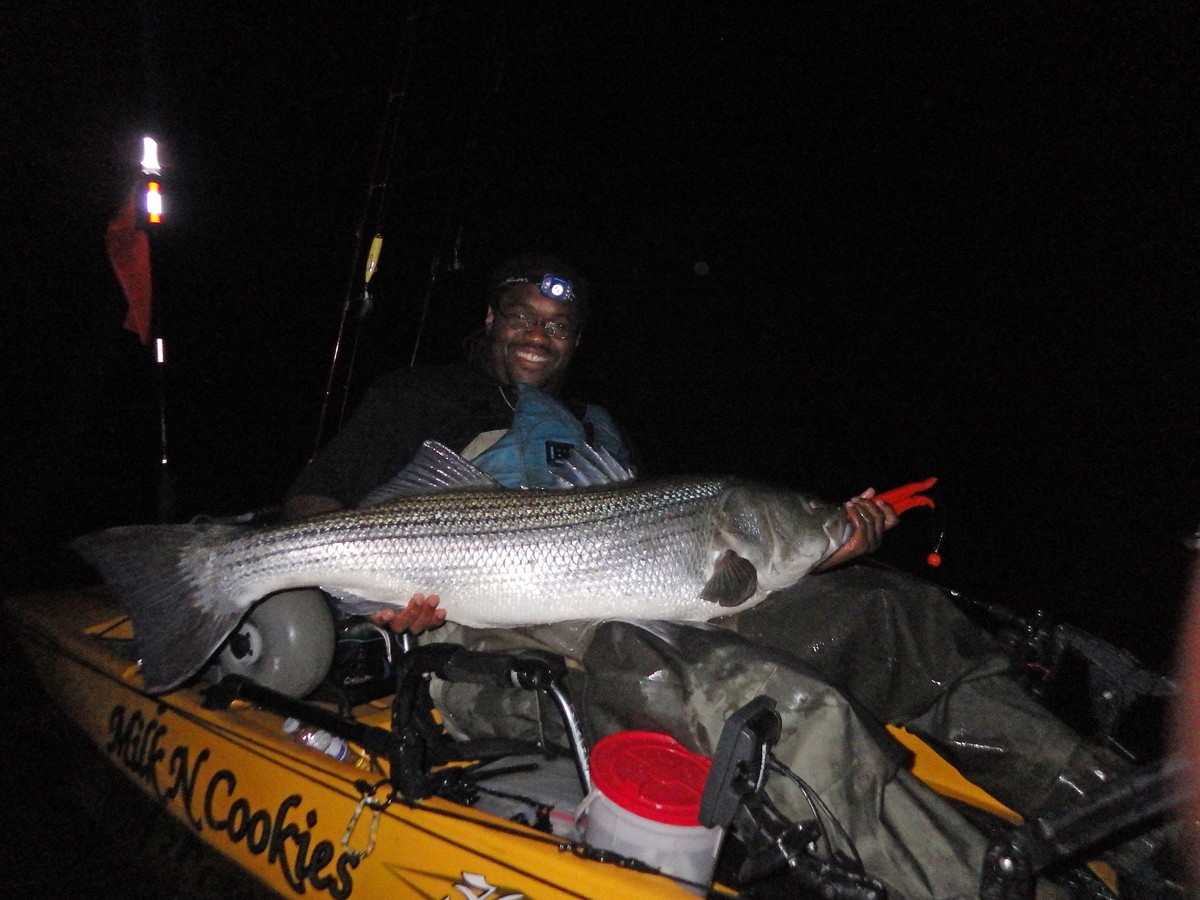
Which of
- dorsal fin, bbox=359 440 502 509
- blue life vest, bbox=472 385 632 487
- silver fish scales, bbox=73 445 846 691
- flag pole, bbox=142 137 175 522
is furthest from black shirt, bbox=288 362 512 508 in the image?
flag pole, bbox=142 137 175 522

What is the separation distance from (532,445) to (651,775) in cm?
181

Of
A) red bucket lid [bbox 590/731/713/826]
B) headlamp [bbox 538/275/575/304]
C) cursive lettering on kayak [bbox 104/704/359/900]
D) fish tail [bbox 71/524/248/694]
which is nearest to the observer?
red bucket lid [bbox 590/731/713/826]

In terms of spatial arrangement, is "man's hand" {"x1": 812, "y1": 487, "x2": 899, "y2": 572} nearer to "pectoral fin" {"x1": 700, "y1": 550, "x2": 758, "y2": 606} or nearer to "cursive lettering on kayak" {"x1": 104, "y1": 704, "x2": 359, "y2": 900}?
"pectoral fin" {"x1": 700, "y1": 550, "x2": 758, "y2": 606}

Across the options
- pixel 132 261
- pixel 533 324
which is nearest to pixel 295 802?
pixel 533 324

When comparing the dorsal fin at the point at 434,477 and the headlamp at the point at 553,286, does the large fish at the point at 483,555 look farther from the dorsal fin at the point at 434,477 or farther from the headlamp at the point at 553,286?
the headlamp at the point at 553,286

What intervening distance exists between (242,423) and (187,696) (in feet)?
57.9

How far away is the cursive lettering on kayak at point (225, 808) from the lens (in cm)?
216

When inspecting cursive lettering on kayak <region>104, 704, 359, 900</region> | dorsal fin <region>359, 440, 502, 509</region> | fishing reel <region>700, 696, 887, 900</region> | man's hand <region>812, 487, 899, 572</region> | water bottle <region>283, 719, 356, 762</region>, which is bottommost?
cursive lettering on kayak <region>104, 704, 359, 900</region>

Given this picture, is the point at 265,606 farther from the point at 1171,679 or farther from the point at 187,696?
the point at 1171,679

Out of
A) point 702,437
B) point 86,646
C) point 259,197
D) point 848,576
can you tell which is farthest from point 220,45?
point 848,576

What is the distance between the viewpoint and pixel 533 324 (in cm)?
400

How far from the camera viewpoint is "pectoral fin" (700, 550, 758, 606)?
2.77 m

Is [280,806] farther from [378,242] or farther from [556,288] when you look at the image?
[378,242]

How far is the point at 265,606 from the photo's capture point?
2.66 metres
